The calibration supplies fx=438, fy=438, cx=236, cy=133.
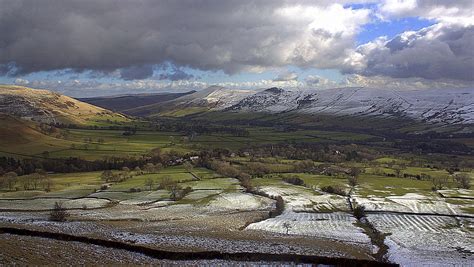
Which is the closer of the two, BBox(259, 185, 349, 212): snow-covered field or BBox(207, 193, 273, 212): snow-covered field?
BBox(207, 193, 273, 212): snow-covered field

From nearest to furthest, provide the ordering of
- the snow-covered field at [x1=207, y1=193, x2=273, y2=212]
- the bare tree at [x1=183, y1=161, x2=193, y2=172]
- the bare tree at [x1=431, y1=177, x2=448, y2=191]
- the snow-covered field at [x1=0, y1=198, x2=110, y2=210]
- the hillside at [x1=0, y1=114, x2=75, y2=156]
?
the snow-covered field at [x1=0, y1=198, x2=110, y2=210] → the snow-covered field at [x1=207, y1=193, x2=273, y2=212] → the bare tree at [x1=431, y1=177, x2=448, y2=191] → the bare tree at [x1=183, y1=161, x2=193, y2=172] → the hillside at [x1=0, y1=114, x2=75, y2=156]

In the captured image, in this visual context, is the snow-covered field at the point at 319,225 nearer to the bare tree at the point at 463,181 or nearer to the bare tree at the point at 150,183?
the bare tree at the point at 150,183

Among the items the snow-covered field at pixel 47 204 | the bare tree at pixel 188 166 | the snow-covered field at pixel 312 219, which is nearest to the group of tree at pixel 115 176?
the bare tree at pixel 188 166

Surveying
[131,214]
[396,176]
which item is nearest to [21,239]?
[131,214]

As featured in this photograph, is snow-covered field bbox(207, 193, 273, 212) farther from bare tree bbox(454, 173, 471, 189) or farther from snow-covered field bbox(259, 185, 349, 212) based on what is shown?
bare tree bbox(454, 173, 471, 189)

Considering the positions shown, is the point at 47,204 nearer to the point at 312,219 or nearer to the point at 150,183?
the point at 150,183

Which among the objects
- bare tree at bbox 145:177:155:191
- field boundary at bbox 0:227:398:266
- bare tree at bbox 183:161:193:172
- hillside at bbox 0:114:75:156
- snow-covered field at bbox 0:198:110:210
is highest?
hillside at bbox 0:114:75:156

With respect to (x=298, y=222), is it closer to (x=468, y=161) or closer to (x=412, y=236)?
(x=412, y=236)

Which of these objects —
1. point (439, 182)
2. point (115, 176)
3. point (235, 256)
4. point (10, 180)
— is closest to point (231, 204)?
point (235, 256)

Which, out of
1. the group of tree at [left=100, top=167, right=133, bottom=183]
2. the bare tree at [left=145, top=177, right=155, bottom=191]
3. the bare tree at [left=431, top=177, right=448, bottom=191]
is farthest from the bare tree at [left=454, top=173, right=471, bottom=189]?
the group of tree at [left=100, top=167, right=133, bottom=183]
